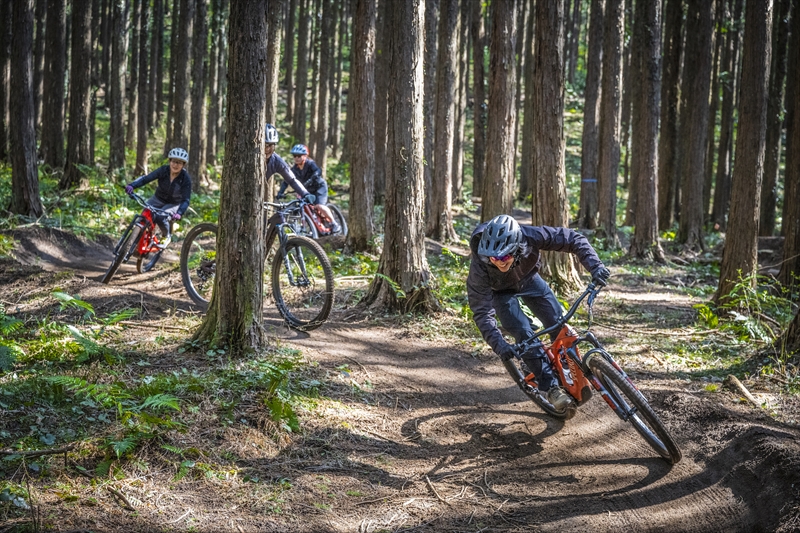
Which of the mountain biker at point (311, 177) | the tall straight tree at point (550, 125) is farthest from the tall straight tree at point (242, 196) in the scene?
the tall straight tree at point (550, 125)

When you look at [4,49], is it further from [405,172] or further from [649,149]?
[649,149]

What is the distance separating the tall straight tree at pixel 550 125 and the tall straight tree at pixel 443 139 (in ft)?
18.5

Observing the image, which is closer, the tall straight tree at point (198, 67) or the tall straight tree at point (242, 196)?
the tall straight tree at point (242, 196)

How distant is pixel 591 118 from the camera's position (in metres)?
19.6

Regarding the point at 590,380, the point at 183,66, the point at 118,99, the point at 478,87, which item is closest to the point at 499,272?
the point at 590,380

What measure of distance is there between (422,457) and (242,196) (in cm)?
298

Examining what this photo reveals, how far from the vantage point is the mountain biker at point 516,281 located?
215 inches

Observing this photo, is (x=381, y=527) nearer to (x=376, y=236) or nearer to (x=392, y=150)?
(x=392, y=150)

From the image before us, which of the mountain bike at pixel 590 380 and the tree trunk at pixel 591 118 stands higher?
the tree trunk at pixel 591 118

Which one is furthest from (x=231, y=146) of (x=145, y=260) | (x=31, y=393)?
(x=145, y=260)

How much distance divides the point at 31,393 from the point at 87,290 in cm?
422

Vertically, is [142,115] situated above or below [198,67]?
below

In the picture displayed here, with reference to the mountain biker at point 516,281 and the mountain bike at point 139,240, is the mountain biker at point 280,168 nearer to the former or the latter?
the mountain bike at point 139,240

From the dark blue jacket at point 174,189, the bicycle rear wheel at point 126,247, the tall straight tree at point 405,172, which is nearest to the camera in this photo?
the tall straight tree at point 405,172
